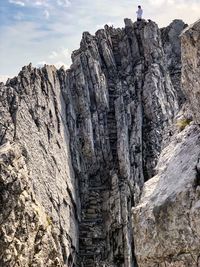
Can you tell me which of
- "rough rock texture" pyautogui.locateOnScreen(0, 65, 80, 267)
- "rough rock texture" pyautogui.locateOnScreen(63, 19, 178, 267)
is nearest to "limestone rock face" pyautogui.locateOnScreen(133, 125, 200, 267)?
"rough rock texture" pyautogui.locateOnScreen(0, 65, 80, 267)

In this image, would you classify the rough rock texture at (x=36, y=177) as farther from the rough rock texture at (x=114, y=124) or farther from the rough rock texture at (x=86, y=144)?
the rough rock texture at (x=114, y=124)

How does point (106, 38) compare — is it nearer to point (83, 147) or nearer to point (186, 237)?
point (83, 147)

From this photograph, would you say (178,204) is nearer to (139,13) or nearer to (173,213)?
(173,213)

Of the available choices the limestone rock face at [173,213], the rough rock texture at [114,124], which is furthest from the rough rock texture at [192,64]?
the rough rock texture at [114,124]

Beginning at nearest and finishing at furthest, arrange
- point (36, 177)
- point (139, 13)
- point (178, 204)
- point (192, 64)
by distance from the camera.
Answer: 1. point (178, 204)
2. point (192, 64)
3. point (36, 177)
4. point (139, 13)

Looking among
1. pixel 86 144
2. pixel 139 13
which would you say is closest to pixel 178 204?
pixel 86 144

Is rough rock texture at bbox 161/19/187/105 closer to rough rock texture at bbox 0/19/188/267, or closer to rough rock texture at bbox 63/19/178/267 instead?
rough rock texture at bbox 0/19/188/267
